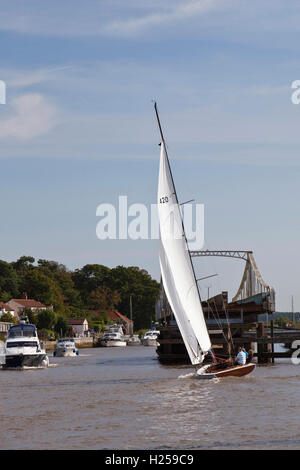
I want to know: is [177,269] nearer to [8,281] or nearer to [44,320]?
[44,320]

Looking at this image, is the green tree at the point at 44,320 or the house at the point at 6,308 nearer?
the green tree at the point at 44,320

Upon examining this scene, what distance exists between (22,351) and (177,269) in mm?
20845

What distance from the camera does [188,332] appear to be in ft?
141

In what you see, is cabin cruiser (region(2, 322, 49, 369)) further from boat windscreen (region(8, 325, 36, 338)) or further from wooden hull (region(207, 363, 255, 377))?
wooden hull (region(207, 363, 255, 377))

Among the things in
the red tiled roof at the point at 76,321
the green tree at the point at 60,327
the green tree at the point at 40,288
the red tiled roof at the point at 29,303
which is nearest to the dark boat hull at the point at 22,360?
the green tree at the point at 60,327

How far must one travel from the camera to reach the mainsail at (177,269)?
1683 inches

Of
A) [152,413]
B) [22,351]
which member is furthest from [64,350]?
[152,413]

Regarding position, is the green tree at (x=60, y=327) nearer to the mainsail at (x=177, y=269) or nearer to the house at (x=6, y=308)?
the house at (x=6, y=308)

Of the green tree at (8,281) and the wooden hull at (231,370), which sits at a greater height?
the green tree at (8,281)

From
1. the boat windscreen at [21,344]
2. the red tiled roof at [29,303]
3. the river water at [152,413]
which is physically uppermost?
the red tiled roof at [29,303]

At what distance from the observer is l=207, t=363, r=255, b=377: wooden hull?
136 feet

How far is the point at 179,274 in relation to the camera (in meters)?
→ 43.0

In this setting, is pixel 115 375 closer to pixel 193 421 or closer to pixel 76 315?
pixel 193 421

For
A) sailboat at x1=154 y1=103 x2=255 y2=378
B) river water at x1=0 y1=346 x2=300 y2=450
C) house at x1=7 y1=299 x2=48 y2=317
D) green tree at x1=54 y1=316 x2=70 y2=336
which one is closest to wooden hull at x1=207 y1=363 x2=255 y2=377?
sailboat at x1=154 y1=103 x2=255 y2=378
